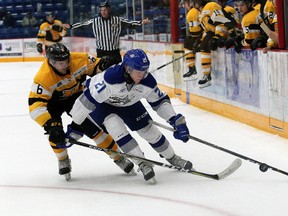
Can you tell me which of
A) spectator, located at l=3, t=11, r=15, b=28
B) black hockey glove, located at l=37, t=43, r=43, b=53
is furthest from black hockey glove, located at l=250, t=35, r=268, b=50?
spectator, located at l=3, t=11, r=15, b=28

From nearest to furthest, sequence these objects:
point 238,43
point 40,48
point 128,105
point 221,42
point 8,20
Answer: point 128,105 → point 238,43 → point 221,42 → point 40,48 → point 8,20

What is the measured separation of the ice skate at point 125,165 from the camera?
4.57 m

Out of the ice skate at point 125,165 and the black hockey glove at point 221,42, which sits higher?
the black hockey glove at point 221,42

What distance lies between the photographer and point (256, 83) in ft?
20.6

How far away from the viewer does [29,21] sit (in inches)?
751

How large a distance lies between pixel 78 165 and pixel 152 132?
905 mm

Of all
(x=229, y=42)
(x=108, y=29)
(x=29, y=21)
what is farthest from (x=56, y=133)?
(x=29, y=21)

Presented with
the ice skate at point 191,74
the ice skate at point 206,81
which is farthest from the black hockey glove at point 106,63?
the ice skate at point 191,74

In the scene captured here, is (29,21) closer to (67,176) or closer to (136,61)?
(67,176)

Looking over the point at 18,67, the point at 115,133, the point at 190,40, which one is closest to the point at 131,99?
the point at 115,133

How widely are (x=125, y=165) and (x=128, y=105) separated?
0.47m

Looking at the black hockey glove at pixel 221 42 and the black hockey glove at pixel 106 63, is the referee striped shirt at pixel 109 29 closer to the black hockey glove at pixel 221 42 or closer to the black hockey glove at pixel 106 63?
the black hockey glove at pixel 221 42

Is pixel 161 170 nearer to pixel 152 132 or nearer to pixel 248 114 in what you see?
pixel 152 132

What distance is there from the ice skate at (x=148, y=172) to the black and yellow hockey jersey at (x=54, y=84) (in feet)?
2.20
